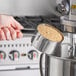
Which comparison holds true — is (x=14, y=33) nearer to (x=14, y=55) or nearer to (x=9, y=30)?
(x=9, y=30)

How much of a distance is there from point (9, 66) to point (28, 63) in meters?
0.11

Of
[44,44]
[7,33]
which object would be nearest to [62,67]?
[44,44]

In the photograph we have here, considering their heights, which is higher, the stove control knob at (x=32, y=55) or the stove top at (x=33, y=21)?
the stove top at (x=33, y=21)

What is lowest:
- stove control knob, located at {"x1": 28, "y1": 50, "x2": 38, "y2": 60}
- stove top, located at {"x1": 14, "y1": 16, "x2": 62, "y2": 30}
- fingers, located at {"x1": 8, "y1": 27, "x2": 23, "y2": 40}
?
stove control knob, located at {"x1": 28, "y1": 50, "x2": 38, "y2": 60}

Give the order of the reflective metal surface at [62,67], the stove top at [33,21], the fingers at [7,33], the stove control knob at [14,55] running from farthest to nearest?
1. the stove top at [33,21]
2. the stove control knob at [14,55]
3. the fingers at [7,33]
4. the reflective metal surface at [62,67]

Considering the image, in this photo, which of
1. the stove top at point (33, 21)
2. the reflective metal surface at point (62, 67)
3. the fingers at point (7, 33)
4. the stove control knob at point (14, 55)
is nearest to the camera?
the reflective metal surface at point (62, 67)

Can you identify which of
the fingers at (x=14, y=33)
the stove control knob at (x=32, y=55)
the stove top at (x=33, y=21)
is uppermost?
the stove top at (x=33, y=21)

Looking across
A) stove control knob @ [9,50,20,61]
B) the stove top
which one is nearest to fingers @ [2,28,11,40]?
stove control knob @ [9,50,20,61]

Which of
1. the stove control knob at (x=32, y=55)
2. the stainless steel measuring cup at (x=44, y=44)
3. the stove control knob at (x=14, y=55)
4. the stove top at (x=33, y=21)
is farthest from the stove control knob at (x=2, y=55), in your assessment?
the stainless steel measuring cup at (x=44, y=44)

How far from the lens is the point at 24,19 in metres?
1.66

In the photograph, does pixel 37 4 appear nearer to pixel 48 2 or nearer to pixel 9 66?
pixel 48 2

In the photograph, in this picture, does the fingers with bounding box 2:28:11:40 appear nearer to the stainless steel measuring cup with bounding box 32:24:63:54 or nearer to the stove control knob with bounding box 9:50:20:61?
the stove control knob with bounding box 9:50:20:61

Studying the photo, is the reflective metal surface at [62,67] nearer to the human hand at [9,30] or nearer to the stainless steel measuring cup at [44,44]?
the stainless steel measuring cup at [44,44]

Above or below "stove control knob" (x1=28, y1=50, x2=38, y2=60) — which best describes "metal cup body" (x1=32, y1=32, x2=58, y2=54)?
above
